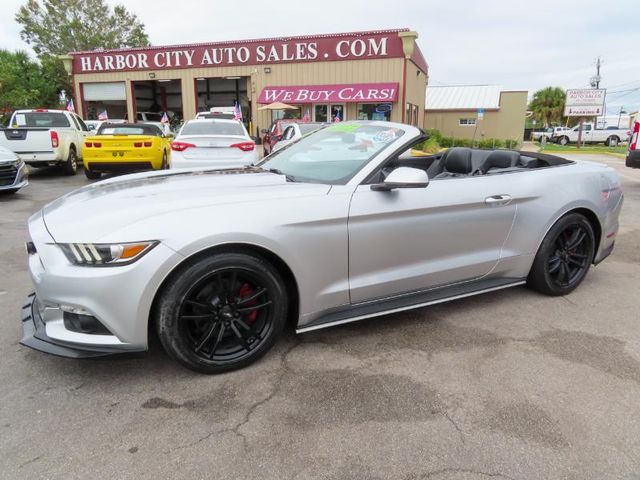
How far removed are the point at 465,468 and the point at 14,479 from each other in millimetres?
1907

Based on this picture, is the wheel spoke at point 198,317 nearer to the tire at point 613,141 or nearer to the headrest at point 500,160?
the headrest at point 500,160

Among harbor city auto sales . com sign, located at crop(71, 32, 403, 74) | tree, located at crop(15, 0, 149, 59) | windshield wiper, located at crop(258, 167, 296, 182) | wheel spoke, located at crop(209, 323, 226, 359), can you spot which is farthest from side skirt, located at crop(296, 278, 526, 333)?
tree, located at crop(15, 0, 149, 59)

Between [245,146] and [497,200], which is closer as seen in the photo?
[497,200]

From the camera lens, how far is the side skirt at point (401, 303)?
3.05 m

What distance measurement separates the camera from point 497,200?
139 inches

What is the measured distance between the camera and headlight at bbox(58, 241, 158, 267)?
8.05 feet

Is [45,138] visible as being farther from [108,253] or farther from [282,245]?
[282,245]

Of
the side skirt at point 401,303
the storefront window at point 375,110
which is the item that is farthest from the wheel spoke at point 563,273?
the storefront window at point 375,110

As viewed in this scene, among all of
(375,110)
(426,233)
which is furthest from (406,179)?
(375,110)

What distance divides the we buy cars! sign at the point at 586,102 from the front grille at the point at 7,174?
123ft

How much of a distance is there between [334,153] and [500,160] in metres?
1.75

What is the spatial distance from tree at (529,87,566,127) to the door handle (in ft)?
206

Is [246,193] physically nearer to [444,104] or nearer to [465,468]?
[465,468]

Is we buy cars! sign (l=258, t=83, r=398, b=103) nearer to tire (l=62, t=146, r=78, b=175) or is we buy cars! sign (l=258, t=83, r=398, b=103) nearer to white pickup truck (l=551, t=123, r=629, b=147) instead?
tire (l=62, t=146, r=78, b=175)
